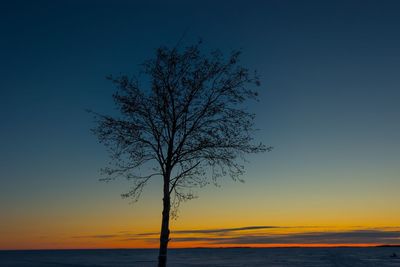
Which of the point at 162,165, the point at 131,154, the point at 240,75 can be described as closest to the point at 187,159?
the point at 162,165

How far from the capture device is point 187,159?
64.3 feet

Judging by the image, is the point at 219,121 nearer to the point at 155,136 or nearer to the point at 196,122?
the point at 196,122

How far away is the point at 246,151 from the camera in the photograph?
19.0 meters

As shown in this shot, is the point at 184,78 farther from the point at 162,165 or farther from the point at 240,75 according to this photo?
the point at 162,165

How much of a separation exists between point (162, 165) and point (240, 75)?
5.16 m

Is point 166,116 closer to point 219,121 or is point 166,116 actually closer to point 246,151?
point 219,121

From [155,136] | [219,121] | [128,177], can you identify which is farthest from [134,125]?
[219,121]

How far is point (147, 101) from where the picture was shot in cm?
1945

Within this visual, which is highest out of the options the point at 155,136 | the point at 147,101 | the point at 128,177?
the point at 147,101

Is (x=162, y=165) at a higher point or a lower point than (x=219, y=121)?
lower

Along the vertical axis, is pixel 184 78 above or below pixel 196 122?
above

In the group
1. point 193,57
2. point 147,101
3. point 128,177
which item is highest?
point 193,57

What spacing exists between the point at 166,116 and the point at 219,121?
7.63 ft

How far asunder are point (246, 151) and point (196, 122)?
2.50 metres
